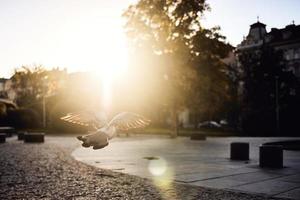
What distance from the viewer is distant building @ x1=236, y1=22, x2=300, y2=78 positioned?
3351 inches

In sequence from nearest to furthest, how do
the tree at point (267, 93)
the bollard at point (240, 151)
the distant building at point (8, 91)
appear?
the bollard at point (240, 151)
the tree at point (267, 93)
the distant building at point (8, 91)

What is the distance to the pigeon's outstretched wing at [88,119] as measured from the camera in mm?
2730

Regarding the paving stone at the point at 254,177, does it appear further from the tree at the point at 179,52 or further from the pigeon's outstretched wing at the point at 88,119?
the tree at the point at 179,52

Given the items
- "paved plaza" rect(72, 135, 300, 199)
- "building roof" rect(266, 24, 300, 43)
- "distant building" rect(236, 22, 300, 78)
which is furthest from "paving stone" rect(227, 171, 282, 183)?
"building roof" rect(266, 24, 300, 43)

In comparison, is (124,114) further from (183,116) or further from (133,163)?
(183,116)

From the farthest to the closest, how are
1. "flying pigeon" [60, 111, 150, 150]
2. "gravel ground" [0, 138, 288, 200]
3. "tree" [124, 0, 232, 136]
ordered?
"tree" [124, 0, 232, 136] < "gravel ground" [0, 138, 288, 200] < "flying pigeon" [60, 111, 150, 150]

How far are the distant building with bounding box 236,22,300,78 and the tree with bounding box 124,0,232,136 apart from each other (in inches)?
1770

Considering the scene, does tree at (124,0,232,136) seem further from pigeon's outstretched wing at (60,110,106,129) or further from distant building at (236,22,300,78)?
distant building at (236,22,300,78)

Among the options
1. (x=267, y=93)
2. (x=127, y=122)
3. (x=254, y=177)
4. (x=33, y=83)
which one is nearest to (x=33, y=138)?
(x=254, y=177)

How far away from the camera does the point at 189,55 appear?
124ft

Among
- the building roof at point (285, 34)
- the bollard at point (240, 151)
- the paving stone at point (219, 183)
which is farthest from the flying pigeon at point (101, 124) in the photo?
the building roof at point (285, 34)

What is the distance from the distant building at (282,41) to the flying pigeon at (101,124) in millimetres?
81518

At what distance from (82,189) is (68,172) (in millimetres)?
3819

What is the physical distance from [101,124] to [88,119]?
0.09m
